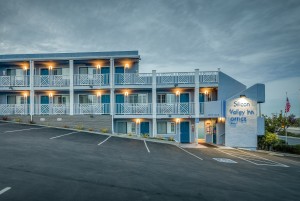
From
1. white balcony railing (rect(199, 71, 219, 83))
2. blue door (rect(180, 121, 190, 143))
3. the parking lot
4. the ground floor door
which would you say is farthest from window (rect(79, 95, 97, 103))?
the ground floor door

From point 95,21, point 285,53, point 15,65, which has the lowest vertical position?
point 15,65

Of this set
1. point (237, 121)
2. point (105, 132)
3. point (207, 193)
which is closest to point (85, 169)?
point (207, 193)

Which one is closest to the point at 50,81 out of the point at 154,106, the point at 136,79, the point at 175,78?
the point at 136,79

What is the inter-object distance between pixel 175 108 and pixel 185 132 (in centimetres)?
387

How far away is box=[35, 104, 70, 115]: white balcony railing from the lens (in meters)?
19.5

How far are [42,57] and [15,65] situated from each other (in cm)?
454

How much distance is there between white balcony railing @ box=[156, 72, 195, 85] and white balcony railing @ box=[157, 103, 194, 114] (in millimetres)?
2588

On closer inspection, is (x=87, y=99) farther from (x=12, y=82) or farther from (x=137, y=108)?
(x=12, y=82)

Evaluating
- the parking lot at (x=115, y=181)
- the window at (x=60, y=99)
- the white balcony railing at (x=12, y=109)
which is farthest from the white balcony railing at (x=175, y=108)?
the white balcony railing at (x=12, y=109)

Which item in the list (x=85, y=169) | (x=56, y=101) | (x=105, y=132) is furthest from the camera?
(x=56, y=101)

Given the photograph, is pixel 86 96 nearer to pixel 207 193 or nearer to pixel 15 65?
pixel 15 65

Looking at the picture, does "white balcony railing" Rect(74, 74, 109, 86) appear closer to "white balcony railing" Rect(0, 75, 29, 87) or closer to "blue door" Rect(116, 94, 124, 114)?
"blue door" Rect(116, 94, 124, 114)

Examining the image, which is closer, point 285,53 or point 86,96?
point 86,96

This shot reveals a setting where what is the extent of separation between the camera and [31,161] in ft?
25.1
